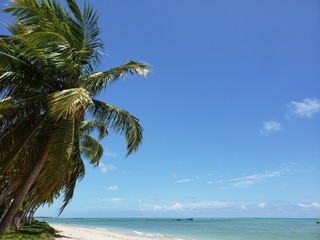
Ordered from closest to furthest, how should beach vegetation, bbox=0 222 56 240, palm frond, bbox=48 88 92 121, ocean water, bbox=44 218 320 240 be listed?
palm frond, bbox=48 88 92 121 → beach vegetation, bbox=0 222 56 240 → ocean water, bbox=44 218 320 240

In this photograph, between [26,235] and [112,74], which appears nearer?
[112,74]

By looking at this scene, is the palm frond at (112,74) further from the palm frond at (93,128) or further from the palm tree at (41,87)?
the palm frond at (93,128)

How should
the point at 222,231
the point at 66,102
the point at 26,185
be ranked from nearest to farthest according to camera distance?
1. the point at 66,102
2. the point at 26,185
3. the point at 222,231

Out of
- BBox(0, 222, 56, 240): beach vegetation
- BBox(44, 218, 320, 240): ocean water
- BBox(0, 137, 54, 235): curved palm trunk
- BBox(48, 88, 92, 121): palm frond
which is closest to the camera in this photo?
BBox(48, 88, 92, 121): palm frond

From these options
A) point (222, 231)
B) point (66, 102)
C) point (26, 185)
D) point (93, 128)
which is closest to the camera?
point (66, 102)

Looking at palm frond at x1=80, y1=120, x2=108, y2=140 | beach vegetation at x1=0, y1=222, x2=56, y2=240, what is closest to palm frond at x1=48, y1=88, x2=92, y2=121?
beach vegetation at x1=0, y1=222, x2=56, y2=240

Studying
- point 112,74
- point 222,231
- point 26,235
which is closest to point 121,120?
point 112,74

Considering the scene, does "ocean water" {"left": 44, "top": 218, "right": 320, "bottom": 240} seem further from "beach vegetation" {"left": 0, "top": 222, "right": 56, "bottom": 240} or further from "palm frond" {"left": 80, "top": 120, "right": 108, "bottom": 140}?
"palm frond" {"left": 80, "top": 120, "right": 108, "bottom": 140}

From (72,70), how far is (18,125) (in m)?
1.85

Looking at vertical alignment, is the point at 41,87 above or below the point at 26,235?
above

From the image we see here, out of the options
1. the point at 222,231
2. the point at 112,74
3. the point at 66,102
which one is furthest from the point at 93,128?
the point at 222,231

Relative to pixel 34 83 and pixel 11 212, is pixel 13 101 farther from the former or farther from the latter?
pixel 11 212

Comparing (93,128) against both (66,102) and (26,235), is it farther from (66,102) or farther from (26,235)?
(66,102)

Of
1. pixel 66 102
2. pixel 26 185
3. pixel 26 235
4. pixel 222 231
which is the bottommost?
pixel 26 235
